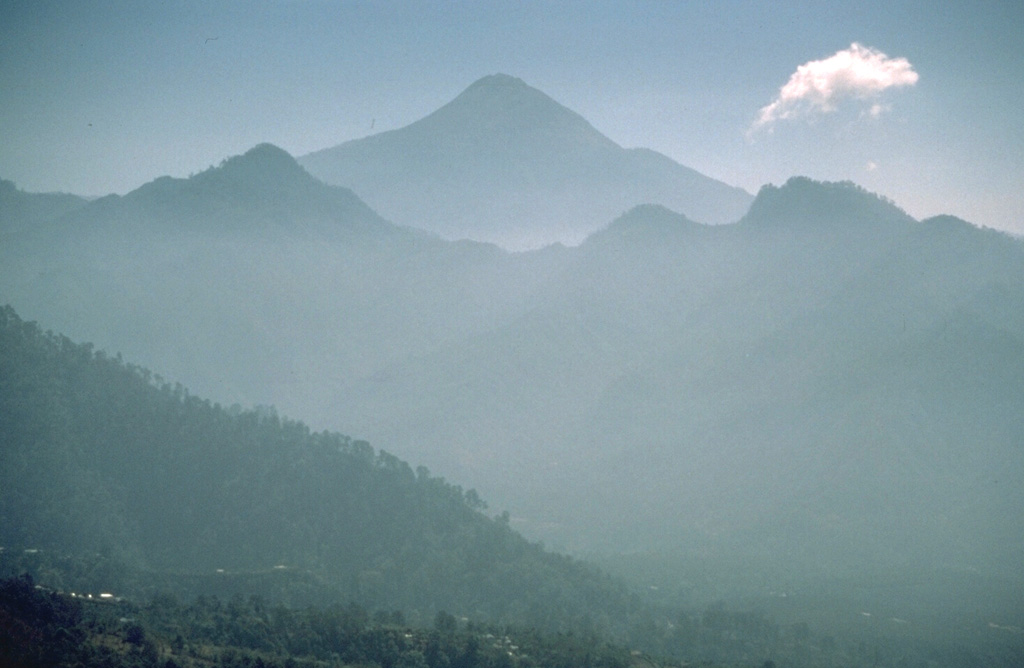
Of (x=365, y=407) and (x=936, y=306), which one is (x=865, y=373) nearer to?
(x=936, y=306)

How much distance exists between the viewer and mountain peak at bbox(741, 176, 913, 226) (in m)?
173

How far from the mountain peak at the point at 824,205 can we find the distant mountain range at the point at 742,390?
1.30 ft

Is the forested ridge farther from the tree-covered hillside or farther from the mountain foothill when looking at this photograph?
the mountain foothill

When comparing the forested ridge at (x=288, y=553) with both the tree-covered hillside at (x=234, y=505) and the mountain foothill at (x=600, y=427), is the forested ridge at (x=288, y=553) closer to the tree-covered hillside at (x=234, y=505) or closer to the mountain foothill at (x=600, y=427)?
the tree-covered hillside at (x=234, y=505)

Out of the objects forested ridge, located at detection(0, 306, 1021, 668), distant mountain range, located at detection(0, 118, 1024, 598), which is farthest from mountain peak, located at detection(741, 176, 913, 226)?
forested ridge, located at detection(0, 306, 1021, 668)

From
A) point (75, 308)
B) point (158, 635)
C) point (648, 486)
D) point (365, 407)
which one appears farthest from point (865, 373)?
point (75, 308)

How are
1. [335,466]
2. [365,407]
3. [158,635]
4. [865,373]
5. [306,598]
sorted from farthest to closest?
1. [365,407]
2. [865,373]
3. [335,466]
4. [306,598]
5. [158,635]

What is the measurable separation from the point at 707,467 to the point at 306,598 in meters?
79.7

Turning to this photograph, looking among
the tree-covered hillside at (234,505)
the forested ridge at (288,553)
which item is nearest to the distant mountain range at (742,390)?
the forested ridge at (288,553)

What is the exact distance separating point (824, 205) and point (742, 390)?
4680 centimetres

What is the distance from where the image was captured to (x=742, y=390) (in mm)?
154000

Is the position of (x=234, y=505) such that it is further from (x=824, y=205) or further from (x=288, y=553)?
(x=824, y=205)

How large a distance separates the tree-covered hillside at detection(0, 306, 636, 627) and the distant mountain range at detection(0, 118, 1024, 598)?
3062 cm

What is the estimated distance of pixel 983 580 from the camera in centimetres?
9688
